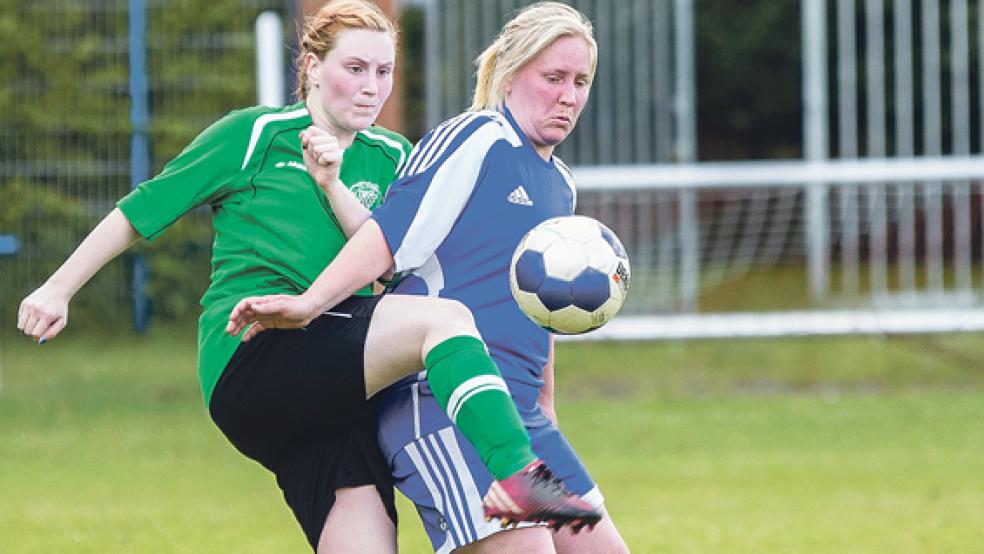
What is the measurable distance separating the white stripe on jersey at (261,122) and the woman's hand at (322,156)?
24 centimetres

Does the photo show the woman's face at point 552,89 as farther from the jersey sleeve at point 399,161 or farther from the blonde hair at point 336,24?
the blonde hair at point 336,24

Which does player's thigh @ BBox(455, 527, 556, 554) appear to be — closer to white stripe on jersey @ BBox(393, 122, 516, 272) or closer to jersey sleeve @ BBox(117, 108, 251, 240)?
white stripe on jersey @ BBox(393, 122, 516, 272)

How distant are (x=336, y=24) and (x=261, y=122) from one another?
32 cm

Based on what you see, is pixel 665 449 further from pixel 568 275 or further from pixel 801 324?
pixel 568 275

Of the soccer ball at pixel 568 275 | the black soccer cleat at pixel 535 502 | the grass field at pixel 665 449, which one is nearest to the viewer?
the black soccer cleat at pixel 535 502

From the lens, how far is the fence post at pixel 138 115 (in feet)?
51.0

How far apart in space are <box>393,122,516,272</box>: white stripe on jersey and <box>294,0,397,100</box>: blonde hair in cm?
51

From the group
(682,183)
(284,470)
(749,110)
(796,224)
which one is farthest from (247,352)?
(749,110)

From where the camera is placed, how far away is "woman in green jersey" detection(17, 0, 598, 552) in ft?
13.4

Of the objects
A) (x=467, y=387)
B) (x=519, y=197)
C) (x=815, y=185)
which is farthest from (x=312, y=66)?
(x=815, y=185)

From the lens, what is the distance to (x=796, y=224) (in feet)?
46.6

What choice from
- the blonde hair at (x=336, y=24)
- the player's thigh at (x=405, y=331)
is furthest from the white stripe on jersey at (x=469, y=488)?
the blonde hair at (x=336, y=24)

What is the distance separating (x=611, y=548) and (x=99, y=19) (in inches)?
494

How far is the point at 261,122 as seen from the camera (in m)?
4.38
